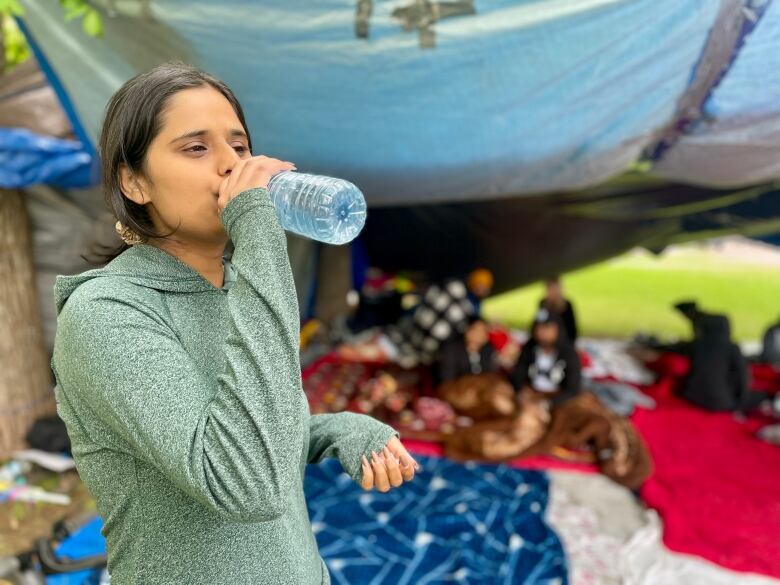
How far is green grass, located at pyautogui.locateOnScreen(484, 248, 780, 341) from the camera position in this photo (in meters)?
4.72

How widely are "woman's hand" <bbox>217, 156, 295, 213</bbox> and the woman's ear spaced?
0.09m

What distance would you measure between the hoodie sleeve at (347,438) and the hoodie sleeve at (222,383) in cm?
17

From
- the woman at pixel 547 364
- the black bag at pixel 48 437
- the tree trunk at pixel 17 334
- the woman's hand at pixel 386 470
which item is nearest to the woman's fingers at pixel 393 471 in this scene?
the woman's hand at pixel 386 470

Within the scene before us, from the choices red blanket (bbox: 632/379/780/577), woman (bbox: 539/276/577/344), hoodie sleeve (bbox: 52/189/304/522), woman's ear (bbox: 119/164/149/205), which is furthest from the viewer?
woman (bbox: 539/276/577/344)

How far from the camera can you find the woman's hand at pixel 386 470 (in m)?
0.62

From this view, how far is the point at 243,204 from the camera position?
19.6 inches

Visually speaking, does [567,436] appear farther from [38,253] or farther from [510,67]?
[38,253]

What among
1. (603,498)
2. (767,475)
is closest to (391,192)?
Answer: (603,498)

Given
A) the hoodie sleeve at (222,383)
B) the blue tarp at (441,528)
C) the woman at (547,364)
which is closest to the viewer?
the hoodie sleeve at (222,383)

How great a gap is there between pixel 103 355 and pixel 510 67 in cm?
129

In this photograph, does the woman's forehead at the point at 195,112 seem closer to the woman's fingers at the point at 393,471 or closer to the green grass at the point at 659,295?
the woman's fingers at the point at 393,471

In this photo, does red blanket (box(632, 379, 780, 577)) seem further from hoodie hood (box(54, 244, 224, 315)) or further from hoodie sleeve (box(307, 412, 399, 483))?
hoodie hood (box(54, 244, 224, 315))

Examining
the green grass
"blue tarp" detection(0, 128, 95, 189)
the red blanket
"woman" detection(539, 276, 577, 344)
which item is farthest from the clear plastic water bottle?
the green grass

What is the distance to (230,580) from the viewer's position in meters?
0.58
